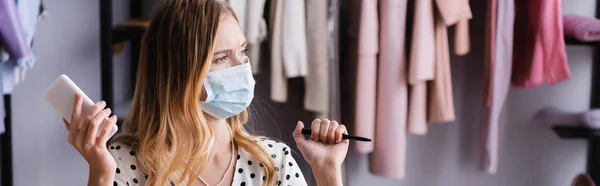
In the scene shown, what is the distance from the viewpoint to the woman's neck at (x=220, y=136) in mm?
1176

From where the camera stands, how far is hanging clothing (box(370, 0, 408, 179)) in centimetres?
211

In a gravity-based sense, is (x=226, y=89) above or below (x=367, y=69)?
above

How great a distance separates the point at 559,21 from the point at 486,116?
0.35 meters

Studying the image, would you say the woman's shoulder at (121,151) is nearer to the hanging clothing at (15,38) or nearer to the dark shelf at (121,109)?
the hanging clothing at (15,38)

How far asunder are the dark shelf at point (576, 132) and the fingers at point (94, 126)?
159cm

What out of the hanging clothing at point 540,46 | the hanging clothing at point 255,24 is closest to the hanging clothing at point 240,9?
the hanging clothing at point 255,24

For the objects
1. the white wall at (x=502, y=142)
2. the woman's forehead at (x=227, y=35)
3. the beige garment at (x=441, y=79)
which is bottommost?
the white wall at (x=502, y=142)

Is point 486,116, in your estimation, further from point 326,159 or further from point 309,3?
point 326,159

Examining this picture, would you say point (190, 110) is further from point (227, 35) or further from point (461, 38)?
point (461, 38)

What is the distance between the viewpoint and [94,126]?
2.98 feet

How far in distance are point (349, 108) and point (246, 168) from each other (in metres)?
1.13

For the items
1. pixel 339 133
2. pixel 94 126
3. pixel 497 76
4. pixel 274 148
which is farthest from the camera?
pixel 497 76

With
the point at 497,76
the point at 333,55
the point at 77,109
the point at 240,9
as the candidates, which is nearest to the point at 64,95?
the point at 77,109

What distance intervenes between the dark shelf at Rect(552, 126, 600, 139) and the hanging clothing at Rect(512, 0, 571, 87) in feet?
0.50
